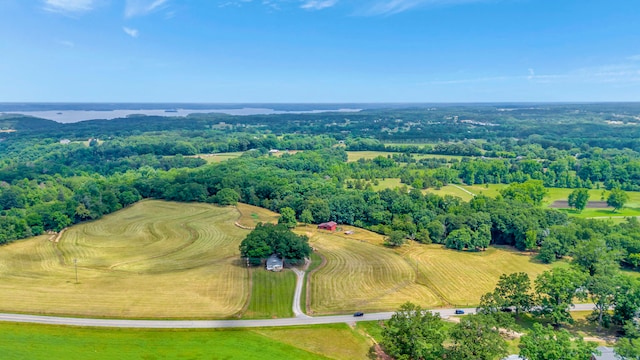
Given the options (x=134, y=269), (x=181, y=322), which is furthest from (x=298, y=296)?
(x=134, y=269)

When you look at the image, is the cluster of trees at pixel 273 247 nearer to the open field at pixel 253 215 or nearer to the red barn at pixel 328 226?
the red barn at pixel 328 226

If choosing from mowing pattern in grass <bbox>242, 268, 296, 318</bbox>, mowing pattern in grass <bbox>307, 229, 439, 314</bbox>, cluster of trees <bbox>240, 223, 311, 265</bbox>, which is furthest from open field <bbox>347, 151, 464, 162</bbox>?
mowing pattern in grass <bbox>242, 268, 296, 318</bbox>

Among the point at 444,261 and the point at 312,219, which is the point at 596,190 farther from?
the point at 312,219

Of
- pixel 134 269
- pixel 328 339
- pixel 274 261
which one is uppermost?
pixel 274 261

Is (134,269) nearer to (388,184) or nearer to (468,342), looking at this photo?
(468,342)

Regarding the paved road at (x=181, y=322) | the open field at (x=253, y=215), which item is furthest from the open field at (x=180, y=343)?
the open field at (x=253, y=215)

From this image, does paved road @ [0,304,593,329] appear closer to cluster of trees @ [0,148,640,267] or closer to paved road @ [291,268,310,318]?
paved road @ [291,268,310,318]
